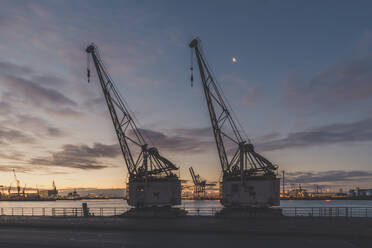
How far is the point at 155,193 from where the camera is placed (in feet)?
150

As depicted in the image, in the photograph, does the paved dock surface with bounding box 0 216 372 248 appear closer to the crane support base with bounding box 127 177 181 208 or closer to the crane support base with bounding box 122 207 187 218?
the crane support base with bounding box 122 207 187 218

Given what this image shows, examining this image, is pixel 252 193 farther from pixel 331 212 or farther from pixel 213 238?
pixel 213 238

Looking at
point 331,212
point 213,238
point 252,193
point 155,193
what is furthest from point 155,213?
point 213,238

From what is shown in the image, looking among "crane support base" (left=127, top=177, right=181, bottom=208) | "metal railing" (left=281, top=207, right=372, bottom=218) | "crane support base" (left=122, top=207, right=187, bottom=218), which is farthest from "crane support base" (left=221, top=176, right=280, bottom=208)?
"crane support base" (left=127, top=177, right=181, bottom=208)

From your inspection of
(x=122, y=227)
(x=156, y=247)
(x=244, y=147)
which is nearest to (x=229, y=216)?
(x=244, y=147)

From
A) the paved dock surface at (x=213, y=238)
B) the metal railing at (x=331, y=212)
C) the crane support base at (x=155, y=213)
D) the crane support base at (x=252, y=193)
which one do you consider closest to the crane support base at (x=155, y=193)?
the crane support base at (x=155, y=213)

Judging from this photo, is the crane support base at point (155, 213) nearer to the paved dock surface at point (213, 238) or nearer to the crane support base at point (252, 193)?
the crane support base at point (252, 193)

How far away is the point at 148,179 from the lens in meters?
47.4

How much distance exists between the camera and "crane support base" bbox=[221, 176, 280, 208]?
136ft

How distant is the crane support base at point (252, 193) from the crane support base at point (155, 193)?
278 inches

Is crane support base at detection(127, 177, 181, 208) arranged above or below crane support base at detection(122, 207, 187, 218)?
above

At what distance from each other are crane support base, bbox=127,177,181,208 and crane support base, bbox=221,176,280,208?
278 inches

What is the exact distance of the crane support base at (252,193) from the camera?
41531 millimetres

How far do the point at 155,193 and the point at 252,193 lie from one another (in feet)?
43.5
